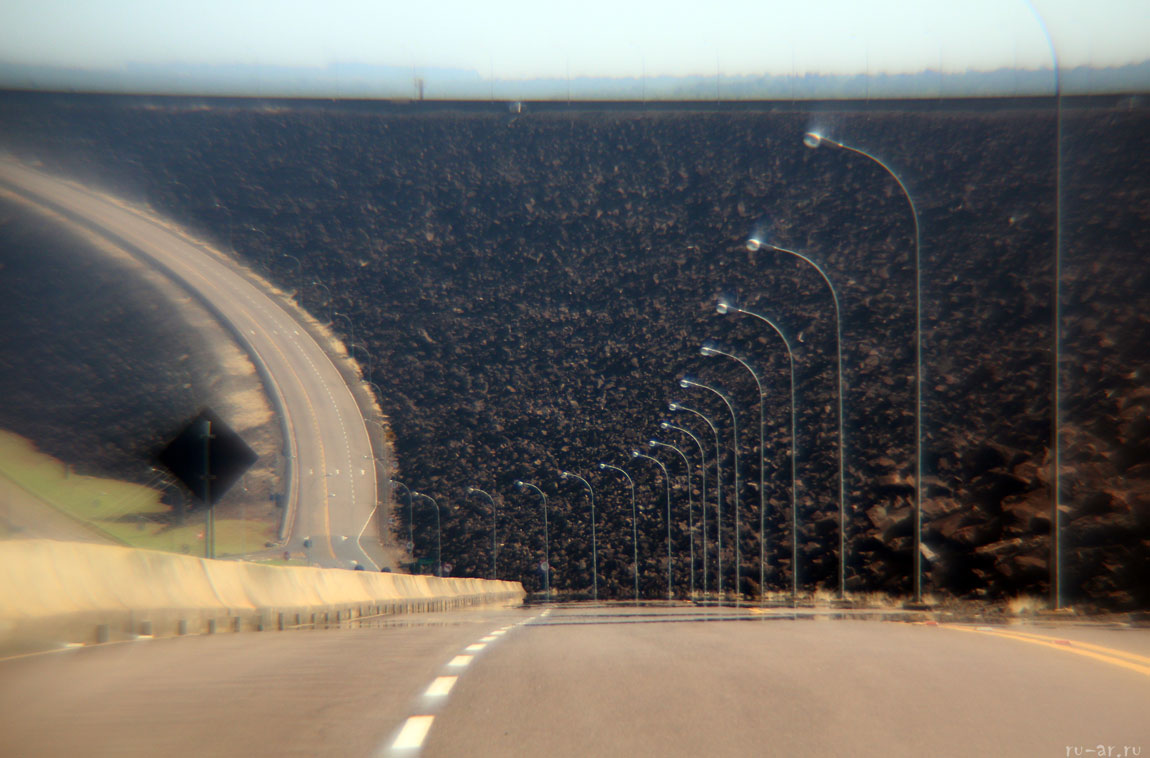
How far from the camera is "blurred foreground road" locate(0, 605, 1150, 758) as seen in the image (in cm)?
652

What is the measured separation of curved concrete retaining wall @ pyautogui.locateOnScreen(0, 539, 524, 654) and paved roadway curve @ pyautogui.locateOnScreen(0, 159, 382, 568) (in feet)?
Result: 207

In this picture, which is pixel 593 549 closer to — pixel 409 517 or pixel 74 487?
pixel 409 517

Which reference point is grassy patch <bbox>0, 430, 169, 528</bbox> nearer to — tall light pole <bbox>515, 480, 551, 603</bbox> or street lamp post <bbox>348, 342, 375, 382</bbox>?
street lamp post <bbox>348, 342, 375, 382</bbox>

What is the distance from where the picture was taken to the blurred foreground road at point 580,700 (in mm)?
6516

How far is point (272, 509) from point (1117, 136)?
209ft

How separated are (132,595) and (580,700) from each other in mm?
7602

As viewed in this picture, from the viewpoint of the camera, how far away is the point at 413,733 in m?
6.84

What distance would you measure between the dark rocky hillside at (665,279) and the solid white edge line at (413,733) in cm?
6455

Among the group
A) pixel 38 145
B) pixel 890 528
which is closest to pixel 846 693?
pixel 890 528

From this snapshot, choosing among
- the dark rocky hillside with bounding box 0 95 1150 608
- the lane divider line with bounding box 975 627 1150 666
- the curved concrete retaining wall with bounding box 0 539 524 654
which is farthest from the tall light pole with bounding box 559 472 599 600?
the lane divider line with bounding box 975 627 1150 666

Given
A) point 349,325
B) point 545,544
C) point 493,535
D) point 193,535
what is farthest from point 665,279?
point 193,535

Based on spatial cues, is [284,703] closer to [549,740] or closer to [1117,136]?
[549,740]

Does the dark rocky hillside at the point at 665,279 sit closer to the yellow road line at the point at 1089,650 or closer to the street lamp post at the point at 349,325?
the street lamp post at the point at 349,325

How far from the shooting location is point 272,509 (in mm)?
90938
